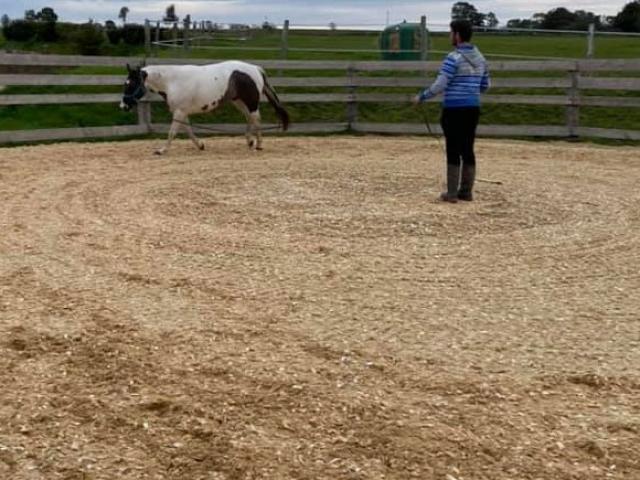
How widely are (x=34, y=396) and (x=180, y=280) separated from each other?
1755 mm

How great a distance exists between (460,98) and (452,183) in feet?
2.68

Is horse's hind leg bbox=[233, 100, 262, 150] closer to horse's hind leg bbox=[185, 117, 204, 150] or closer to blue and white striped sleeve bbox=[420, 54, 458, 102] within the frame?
horse's hind leg bbox=[185, 117, 204, 150]

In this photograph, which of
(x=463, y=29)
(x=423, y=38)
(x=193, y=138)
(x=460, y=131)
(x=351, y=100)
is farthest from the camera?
(x=423, y=38)

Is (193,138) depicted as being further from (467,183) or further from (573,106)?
(573,106)

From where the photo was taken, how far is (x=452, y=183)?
7.80 meters

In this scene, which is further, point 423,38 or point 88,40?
point 88,40

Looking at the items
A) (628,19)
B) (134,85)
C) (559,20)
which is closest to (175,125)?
(134,85)

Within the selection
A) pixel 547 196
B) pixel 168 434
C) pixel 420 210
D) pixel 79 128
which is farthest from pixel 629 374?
pixel 79 128

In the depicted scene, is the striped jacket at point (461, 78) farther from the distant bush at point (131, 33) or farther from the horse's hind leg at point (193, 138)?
the distant bush at point (131, 33)

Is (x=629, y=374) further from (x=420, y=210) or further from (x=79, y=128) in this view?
(x=79, y=128)

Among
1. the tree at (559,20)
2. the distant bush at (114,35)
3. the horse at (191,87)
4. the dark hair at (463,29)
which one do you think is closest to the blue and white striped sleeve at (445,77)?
the dark hair at (463,29)

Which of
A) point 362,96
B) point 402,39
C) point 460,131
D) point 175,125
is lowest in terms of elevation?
point 175,125

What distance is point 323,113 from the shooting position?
51.1 feet

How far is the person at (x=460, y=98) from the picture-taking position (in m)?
7.57
